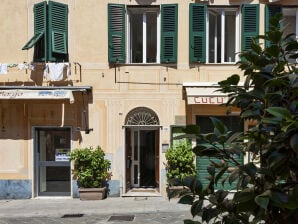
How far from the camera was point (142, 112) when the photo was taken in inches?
515

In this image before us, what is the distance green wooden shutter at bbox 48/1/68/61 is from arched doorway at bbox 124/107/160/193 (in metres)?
2.79

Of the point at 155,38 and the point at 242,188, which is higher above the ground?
the point at 155,38

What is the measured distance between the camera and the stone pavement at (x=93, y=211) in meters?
10.1

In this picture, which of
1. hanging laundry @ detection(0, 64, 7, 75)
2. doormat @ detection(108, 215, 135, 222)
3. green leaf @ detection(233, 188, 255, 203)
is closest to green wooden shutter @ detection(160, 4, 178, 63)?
hanging laundry @ detection(0, 64, 7, 75)

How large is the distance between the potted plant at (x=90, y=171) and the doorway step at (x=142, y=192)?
91cm

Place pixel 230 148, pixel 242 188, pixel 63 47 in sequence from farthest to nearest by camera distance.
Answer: pixel 63 47
pixel 230 148
pixel 242 188

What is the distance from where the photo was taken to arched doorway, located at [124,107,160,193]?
13078 millimetres

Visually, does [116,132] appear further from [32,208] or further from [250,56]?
[250,56]

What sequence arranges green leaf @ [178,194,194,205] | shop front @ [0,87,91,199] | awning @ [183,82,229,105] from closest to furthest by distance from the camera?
green leaf @ [178,194,194,205], awning @ [183,82,229,105], shop front @ [0,87,91,199]

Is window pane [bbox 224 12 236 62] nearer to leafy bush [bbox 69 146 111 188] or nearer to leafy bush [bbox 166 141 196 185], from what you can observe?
leafy bush [bbox 166 141 196 185]

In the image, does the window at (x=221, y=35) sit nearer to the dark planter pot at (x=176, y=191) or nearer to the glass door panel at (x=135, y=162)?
the glass door panel at (x=135, y=162)

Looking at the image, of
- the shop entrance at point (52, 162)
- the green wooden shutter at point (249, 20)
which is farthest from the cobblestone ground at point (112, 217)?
the green wooden shutter at point (249, 20)

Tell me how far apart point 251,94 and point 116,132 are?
36.0ft

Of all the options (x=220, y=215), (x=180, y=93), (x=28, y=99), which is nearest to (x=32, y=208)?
(x=28, y=99)
